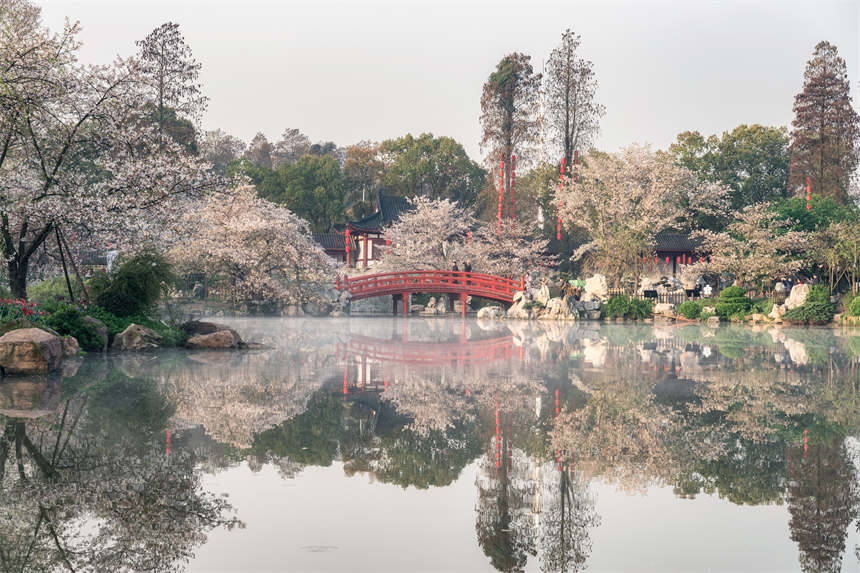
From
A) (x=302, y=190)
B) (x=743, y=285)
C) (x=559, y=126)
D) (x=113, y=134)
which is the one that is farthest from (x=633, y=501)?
(x=302, y=190)

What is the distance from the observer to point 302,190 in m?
58.4

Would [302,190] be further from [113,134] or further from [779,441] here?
[779,441]

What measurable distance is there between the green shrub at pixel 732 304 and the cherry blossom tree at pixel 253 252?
765 inches

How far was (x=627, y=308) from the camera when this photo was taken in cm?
3606

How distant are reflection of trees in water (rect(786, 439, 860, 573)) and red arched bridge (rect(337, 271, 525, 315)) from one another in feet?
104

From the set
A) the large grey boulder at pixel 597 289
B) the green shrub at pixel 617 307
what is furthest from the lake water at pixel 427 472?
the large grey boulder at pixel 597 289

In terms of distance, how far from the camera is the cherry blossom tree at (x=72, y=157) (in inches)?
626

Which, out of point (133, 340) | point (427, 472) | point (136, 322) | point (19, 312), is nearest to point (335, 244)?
point (136, 322)

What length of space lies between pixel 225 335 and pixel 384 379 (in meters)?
6.93

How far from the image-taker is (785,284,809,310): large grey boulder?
33406 millimetres

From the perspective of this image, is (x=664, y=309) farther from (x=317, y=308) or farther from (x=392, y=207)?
(x=392, y=207)

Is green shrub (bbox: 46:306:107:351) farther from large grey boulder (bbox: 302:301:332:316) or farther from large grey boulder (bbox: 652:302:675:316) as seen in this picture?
large grey boulder (bbox: 652:302:675:316)

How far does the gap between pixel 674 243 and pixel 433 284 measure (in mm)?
18447

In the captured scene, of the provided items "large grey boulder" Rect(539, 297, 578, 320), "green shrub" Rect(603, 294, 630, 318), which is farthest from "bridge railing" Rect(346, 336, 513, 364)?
"green shrub" Rect(603, 294, 630, 318)
